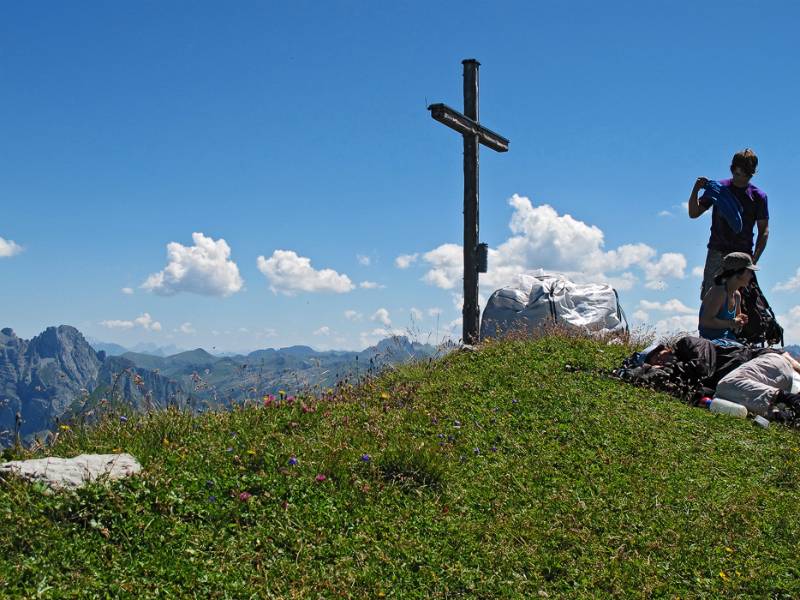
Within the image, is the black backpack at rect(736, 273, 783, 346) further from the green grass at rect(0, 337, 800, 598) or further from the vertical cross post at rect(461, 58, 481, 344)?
the vertical cross post at rect(461, 58, 481, 344)

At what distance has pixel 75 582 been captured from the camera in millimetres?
4156

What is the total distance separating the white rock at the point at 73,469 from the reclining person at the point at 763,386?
7.53 metres

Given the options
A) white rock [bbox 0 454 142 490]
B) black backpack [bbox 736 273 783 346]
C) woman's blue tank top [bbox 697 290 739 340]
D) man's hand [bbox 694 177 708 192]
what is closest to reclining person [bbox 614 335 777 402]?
woman's blue tank top [bbox 697 290 739 340]

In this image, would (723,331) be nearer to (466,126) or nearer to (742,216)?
(742,216)

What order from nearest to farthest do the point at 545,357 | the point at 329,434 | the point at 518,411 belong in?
the point at 329,434 < the point at 518,411 < the point at 545,357

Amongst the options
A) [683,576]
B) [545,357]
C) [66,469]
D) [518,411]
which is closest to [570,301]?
[545,357]

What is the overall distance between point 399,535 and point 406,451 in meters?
1.05

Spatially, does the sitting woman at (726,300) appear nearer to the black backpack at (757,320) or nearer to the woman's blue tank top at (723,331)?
the woman's blue tank top at (723,331)

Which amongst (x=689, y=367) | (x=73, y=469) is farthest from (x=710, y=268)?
(x=73, y=469)

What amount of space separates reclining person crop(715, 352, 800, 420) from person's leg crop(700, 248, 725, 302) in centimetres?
173

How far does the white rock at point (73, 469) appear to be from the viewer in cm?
503

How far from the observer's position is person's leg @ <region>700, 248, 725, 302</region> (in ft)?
37.0

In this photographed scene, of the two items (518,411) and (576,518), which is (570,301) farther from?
(576,518)

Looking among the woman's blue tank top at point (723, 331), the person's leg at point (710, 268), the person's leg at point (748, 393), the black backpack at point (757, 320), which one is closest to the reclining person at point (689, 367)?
the person's leg at point (748, 393)
